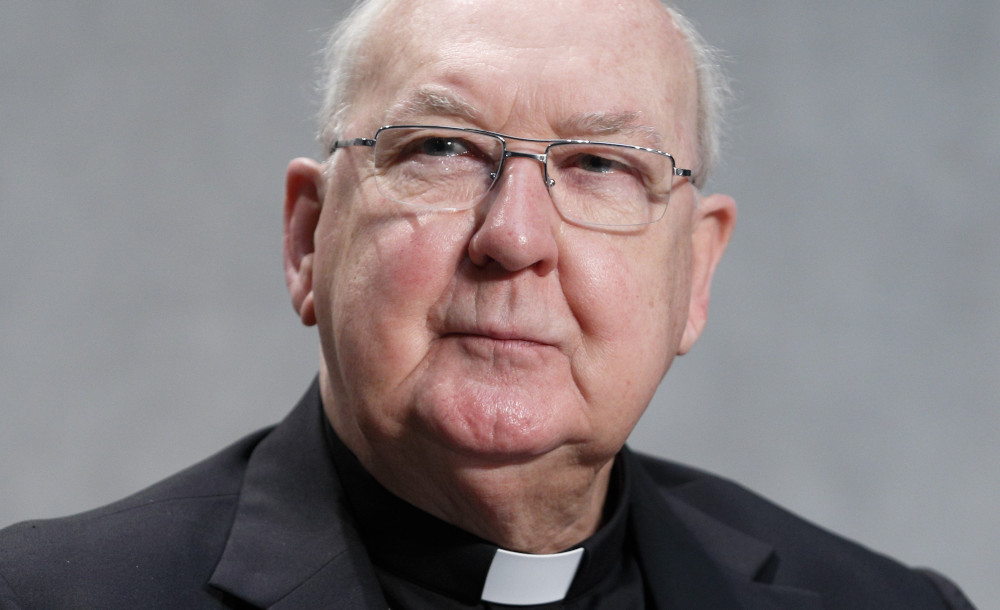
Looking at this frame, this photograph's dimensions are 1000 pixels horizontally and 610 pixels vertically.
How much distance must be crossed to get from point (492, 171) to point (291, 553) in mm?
746

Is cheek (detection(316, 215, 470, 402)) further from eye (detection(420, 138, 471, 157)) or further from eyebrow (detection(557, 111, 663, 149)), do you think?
eyebrow (detection(557, 111, 663, 149))

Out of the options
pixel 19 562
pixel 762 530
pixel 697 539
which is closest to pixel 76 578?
pixel 19 562

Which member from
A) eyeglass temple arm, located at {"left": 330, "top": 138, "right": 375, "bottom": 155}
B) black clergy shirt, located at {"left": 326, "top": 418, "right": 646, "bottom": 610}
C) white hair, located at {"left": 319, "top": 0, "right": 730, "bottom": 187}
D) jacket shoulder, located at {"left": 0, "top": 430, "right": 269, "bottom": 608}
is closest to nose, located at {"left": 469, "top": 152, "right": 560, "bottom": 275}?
eyeglass temple arm, located at {"left": 330, "top": 138, "right": 375, "bottom": 155}

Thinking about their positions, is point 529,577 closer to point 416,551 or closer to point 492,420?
point 416,551

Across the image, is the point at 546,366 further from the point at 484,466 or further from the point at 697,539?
the point at 697,539

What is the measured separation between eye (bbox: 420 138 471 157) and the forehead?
0.13 feet

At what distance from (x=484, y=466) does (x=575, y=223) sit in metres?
0.43

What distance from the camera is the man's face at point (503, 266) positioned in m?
2.00

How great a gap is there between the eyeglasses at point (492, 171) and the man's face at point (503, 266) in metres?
0.02

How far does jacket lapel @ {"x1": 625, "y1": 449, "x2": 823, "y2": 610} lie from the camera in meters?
2.49

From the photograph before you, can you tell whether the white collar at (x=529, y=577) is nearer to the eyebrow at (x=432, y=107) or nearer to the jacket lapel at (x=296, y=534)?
the jacket lapel at (x=296, y=534)

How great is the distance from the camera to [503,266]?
6.52 ft

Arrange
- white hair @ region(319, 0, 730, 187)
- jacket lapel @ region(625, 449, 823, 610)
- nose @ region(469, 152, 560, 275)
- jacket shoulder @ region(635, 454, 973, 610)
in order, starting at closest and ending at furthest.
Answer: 1. nose @ region(469, 152, 560, 275)
2. white hair @ region(319, 0, 730, 187)
3. jacket lapel @ region(625, 449, 823, 610)
4. jacket shoulder @ region(635, 454, 973, 610)

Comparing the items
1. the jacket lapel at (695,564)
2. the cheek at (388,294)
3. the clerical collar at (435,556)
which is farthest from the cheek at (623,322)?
the jacket lapel at (695,564)
